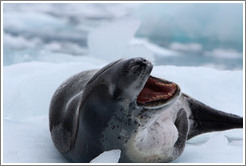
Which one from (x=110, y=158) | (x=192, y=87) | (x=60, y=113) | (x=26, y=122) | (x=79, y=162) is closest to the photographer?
(x=110, y=158)

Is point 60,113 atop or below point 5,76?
atop

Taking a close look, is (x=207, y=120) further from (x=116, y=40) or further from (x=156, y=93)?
(x=116, y=40)

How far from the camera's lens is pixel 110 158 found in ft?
5.83

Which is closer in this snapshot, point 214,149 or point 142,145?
point 142,145

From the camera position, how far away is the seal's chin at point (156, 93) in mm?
1722

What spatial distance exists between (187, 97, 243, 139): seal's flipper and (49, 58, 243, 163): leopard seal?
1.11ft

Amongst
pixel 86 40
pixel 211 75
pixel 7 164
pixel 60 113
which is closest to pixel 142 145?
pixel 60 113

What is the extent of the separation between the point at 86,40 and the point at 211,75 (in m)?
1.91

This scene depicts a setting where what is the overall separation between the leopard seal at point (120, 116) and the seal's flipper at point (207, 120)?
34cm

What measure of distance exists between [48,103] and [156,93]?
1.57 meters

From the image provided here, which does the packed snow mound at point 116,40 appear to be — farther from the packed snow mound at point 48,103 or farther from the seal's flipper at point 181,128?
the seal's flipper at point 181,128

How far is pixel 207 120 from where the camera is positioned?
2.48 m

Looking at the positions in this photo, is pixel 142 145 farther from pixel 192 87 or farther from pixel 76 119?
pixel 192 87

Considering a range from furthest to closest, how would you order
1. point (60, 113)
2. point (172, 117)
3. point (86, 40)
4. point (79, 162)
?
point (86, 40), point (172, 117), point (60, 113), point (79, 162)
